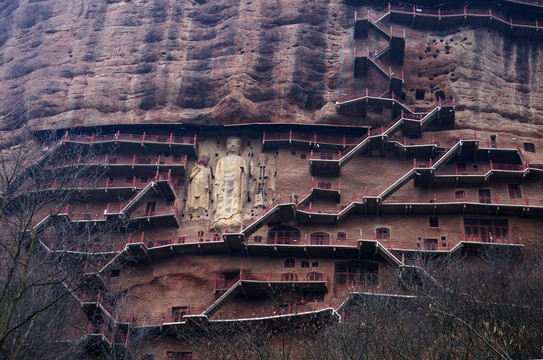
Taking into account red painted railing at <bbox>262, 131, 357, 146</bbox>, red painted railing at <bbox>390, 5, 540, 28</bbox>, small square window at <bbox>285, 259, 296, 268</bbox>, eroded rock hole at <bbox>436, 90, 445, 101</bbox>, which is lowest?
small square window at <bbox>285, 259, 296, 268</bbox>

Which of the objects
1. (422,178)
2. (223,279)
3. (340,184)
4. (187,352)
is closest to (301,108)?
(340,184)

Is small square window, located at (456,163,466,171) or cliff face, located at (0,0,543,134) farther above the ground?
cliff face, located at (0,0,543,134)

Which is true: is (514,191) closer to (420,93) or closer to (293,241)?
(420,93)

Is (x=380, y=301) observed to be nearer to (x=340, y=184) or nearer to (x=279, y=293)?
(x=279, y=293)

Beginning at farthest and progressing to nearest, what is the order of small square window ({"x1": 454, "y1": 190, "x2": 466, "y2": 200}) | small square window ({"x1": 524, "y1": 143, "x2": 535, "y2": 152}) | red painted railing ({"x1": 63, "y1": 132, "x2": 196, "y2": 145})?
red painted railing ({"x1": 63, "y1": 132, "x2": 196, "y2": 145}), small square window ({"x1": 524, "y1": 143, "x2": 535, "y2": 152}), small square window ({"x1": 454, "y1": 190, "x2": 466, "y2": 200})

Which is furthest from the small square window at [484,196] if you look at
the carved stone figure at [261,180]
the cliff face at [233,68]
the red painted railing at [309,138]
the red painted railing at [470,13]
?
the red painted railing at [470,13]

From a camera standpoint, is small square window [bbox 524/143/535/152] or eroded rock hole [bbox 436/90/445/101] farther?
eroded rock hole [bbox 436/90/445/101]

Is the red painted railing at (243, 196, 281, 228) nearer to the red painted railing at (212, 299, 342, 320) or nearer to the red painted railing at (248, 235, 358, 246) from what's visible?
the red painted railing at (248, 235, 358, 246)

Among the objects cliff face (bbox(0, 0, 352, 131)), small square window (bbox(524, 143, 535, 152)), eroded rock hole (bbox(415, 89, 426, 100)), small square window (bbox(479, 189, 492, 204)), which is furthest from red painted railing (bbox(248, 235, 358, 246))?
small square window (bbox(524, 143, 535, 152))
